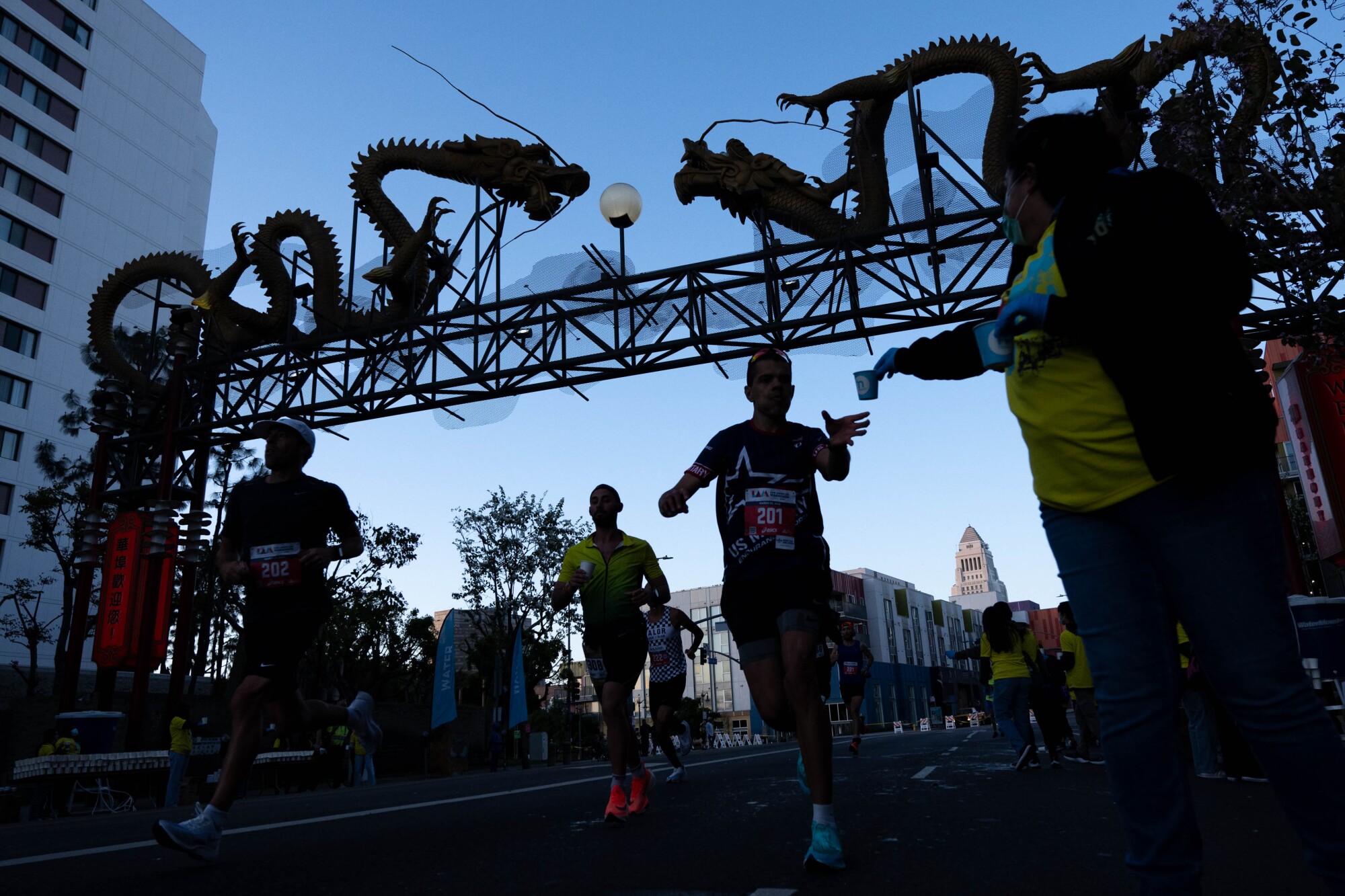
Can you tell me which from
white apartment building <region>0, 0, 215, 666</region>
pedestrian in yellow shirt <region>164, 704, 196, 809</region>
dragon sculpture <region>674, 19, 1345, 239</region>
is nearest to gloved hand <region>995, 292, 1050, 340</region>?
dragon sculpture <region>674, 19, 1345, 239</region>

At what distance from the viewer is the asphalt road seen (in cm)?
302

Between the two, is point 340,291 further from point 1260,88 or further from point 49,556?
point 49,556

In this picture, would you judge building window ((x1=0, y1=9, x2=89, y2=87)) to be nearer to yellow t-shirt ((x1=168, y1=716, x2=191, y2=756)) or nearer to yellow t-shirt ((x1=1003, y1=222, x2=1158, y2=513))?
yellow t-shirt ((x1=168, y1=716, x2=191, y2=756))

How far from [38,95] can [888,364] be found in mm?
57084

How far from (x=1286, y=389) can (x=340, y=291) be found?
13.3 m

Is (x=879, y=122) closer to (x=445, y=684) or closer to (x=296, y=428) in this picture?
(x=296, y=428)

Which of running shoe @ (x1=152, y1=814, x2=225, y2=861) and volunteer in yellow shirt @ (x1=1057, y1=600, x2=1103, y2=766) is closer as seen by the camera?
running shoe @ (x1=152, y1=814, x2=225, y2=861)

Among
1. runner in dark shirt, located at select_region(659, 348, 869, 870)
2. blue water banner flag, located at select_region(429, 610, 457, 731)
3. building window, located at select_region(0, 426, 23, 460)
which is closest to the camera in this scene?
runner in dark shirt, located at select_region(659, 348, 869, 870)

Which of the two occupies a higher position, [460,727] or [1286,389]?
[1286,389]

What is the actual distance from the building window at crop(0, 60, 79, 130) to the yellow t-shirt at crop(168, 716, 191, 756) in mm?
44313

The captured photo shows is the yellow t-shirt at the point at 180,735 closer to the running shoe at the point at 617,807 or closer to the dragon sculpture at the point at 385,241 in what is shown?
the dragon sculpture at the point at 385,241

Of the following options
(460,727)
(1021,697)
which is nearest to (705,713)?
(460,727)

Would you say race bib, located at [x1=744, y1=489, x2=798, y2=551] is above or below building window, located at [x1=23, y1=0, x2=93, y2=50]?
below

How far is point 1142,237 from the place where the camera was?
6.31 feet
